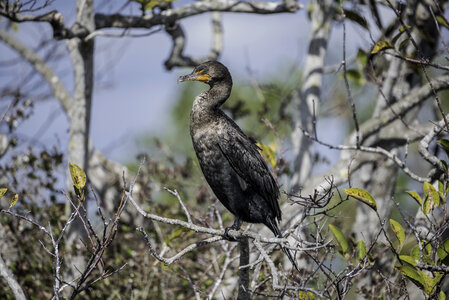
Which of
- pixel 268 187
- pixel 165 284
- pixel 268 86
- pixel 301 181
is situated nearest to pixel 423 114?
pixel 268 86

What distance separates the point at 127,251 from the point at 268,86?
2.67 meters

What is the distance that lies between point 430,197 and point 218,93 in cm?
144

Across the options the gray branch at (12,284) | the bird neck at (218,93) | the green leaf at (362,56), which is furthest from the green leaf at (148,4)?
the gray branch at (12,284)

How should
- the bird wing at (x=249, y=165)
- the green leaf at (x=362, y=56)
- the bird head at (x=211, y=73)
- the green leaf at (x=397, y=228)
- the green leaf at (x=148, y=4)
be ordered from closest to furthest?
the green leaf at (x=397, y=228)
the bird wing at (x=249, y=165)
the bird head at (x=211, y=73)
the green leaf at (x=148, y=4)
the green leaf at (x=362, y=56)

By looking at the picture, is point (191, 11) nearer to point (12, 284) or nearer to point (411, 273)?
point (12, 284)

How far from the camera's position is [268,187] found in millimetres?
3709

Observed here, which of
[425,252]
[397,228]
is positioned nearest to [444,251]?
[425,252]

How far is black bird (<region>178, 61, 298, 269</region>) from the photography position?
11.8 feet

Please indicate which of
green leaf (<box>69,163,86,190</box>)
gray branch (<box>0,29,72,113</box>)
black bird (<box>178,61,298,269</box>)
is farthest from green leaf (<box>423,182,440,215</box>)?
gray branch (<box>0,29,72,113</box>)

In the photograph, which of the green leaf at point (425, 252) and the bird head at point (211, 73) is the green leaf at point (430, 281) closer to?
the green leaf at point (425, 252)

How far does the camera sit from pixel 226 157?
3598 mm

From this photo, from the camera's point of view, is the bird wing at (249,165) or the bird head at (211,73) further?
the bird head at (211,73)

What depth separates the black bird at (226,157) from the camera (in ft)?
11.8

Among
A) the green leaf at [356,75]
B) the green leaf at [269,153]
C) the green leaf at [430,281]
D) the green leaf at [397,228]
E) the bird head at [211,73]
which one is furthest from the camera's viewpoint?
the green leaf at [356,75]
